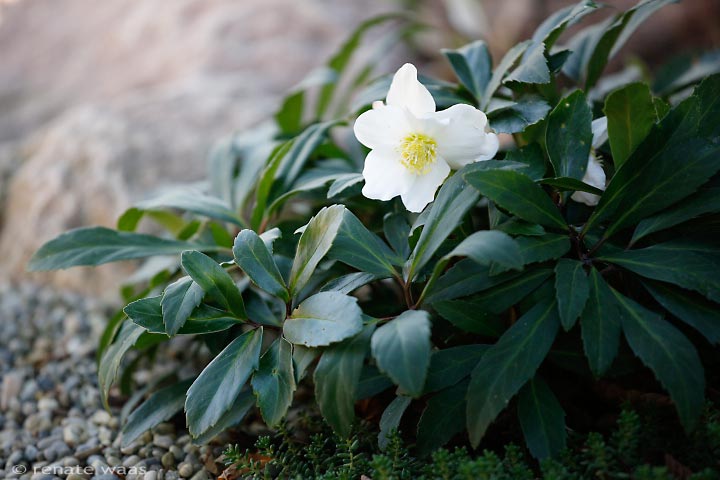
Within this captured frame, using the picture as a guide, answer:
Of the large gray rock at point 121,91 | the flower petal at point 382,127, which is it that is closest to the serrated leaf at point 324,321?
the flower petal at point 382,127

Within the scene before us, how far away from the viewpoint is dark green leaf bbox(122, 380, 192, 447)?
38.8 inches

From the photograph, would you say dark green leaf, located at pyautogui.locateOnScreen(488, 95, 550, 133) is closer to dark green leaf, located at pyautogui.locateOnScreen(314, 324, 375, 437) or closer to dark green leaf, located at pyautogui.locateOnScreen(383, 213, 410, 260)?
dark green leaf, located at pyautogui.locateOnScreen(383, 213, 410, 260)

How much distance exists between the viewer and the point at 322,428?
970 millimetres

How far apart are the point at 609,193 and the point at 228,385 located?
0.56m

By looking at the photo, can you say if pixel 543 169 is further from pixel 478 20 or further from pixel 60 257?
pixel 478 20

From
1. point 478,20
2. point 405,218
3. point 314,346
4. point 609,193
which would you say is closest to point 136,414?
point 314,346

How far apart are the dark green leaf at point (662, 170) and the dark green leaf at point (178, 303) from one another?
1.74 ft

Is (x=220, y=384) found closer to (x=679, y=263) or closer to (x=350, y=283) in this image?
(x=350, y=283)

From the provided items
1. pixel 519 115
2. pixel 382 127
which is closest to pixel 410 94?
pixel 382 127

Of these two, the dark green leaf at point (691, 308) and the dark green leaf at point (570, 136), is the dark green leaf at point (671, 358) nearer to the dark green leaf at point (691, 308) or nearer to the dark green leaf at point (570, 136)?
the dark green leaf at point (691, 308)

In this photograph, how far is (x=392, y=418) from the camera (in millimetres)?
848

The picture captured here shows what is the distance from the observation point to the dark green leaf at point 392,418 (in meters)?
0.83

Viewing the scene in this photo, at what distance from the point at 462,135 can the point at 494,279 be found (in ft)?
0.64

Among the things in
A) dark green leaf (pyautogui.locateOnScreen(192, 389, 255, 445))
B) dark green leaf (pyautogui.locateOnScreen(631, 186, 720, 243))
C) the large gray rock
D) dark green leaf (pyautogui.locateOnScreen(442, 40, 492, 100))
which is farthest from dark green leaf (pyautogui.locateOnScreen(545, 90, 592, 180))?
the large gray rock
